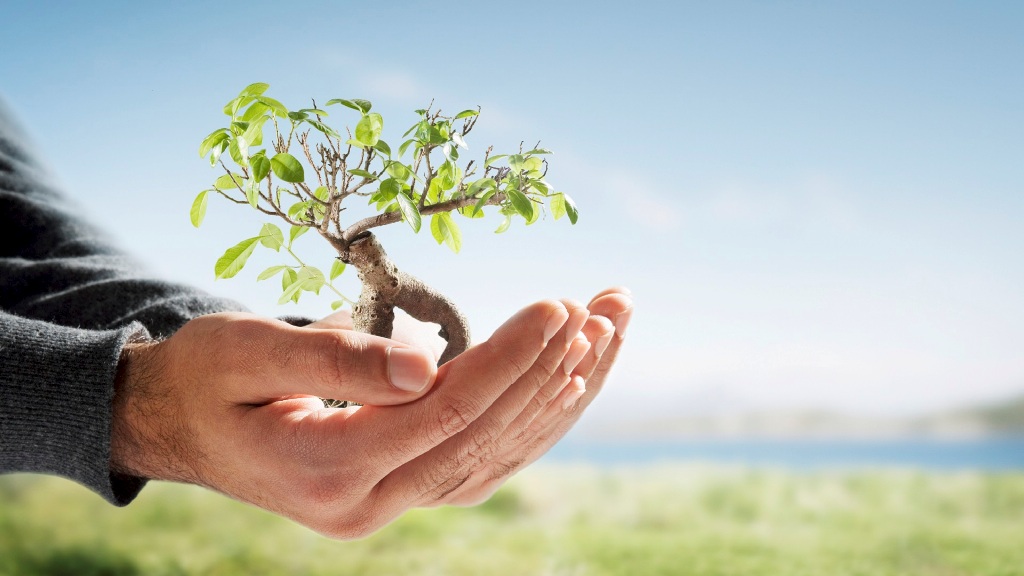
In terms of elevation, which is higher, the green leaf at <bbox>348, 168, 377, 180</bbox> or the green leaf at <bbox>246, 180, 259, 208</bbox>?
the green leaf at <bbox>348, 168, 377, 180</bbox>

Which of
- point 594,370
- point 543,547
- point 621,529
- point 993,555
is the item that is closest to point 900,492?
point 993,555

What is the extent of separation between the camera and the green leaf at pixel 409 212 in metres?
0.76

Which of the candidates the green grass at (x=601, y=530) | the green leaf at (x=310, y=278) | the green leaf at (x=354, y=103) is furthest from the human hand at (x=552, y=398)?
the green grass at (x=601, y=530)

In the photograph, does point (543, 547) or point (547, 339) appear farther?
point (543, 547)

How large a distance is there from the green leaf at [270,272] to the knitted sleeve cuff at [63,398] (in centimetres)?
15

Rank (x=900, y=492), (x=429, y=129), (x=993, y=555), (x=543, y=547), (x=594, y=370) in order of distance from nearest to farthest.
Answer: (x=429, y=129) < (x=594, y=370) < (x=993, y=555) < (x=543, y=547) < (x=900, y=492)

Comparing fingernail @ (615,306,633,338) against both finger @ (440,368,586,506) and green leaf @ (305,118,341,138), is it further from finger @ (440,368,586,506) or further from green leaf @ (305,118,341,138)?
green leaf @ (305,118,341,138)

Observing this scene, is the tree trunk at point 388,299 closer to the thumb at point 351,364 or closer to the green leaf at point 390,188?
the green leaf at point 390,188

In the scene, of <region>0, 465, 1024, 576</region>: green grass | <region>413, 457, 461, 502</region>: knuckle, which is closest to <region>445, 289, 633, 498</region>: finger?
<region>413, 457, 461, 502</region>: knuckle

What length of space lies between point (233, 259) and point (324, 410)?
23cm

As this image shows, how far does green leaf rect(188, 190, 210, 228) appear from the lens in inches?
34.5

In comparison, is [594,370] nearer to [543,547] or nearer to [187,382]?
[187,382]

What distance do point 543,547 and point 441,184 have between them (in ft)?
7.77

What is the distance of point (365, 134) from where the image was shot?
2.59 ft
